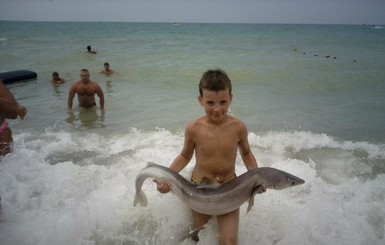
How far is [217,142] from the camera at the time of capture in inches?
125

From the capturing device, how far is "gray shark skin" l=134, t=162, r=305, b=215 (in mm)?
2781

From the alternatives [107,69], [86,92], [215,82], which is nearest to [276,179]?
[215,82]

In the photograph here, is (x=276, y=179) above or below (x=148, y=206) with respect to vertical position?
above

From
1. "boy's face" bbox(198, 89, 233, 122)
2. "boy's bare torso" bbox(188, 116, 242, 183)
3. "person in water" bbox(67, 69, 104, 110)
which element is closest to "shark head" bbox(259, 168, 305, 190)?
"boy's bare torso" bbox(188, 116, 242, 183)

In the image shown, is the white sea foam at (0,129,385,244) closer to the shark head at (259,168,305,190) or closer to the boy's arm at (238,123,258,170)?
the boy's arm at (238,123,258,170)

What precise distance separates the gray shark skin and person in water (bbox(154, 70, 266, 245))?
112 mm

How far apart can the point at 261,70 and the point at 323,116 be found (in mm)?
8356

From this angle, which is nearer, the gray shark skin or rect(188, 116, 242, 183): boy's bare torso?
the gray shark skin

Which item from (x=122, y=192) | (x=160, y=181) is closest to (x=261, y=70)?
(x=122, y=192)

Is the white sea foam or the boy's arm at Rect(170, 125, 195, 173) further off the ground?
the boy's arm at Rect(170, 125, 195, 173)

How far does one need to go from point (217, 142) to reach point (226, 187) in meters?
0.52

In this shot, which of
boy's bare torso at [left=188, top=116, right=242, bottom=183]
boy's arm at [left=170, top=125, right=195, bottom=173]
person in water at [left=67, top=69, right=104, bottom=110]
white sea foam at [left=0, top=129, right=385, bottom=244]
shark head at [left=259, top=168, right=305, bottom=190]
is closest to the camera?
shark head at [left=259, top=168, right=305, bottom=190]

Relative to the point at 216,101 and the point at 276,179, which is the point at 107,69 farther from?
the point at 276,179

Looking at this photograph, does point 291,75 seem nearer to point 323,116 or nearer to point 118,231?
point 323,116
